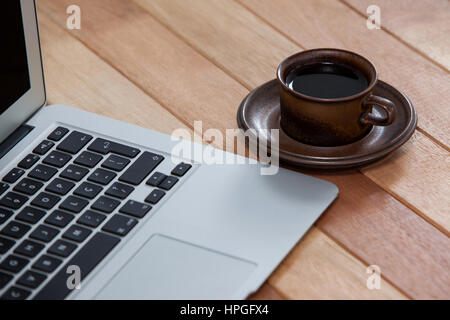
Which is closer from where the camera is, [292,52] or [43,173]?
[43,173]

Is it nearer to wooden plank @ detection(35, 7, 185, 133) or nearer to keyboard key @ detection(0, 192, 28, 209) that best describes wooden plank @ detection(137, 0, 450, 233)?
wooden plank @ detection(35, 7, 185, 133)

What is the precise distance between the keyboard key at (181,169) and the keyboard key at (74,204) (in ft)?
0.36

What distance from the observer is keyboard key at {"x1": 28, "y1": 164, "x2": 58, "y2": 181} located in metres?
0.76

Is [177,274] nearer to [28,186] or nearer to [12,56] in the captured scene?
[28,186]

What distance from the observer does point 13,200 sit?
2.42 ft

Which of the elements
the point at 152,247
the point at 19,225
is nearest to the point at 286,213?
the point at 152,247

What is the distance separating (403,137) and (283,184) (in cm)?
16

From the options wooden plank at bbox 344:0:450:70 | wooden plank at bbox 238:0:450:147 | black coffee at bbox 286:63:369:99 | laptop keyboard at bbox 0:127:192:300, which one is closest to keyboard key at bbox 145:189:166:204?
laptop keyboard at bbox 0:127:192:300

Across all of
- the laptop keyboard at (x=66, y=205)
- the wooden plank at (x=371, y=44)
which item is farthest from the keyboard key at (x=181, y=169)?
the wooden plank at (x=371, y=44)

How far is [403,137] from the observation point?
0.79 m

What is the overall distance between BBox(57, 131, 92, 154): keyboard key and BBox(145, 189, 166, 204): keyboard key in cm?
12

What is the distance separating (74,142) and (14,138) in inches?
3.5

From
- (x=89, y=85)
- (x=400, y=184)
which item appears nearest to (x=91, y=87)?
(x=89, y=85)
